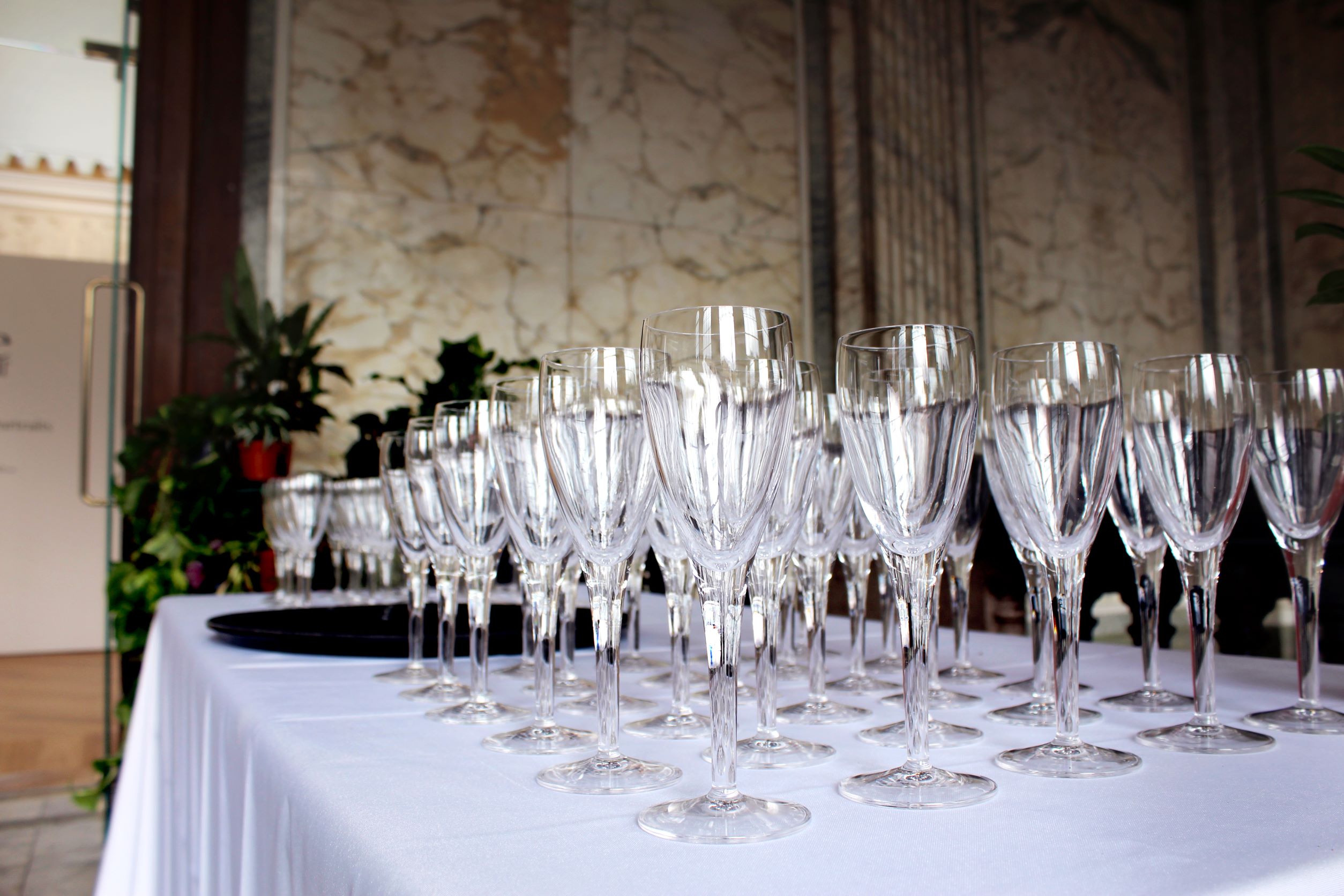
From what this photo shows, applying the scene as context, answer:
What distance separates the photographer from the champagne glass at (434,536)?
0.91m

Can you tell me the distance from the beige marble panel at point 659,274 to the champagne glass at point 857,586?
3716 mm

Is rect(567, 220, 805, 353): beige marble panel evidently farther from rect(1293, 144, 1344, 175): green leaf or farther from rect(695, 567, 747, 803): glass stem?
rect(695, 567, 747, 803): glass stem

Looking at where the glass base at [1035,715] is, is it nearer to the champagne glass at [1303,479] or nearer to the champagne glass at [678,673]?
the champagne glass at [1303,479]

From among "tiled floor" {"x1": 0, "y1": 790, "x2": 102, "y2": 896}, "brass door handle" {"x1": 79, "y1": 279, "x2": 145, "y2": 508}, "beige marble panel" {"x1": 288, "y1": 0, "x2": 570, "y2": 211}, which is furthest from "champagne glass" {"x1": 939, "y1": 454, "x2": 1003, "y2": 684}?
"beige marble panel" {"x1": 288, "y1": 0, "x2": 570, "y2": 211}

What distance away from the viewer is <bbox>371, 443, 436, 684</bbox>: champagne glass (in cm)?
103

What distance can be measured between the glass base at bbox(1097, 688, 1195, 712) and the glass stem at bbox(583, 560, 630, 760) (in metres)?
0.44

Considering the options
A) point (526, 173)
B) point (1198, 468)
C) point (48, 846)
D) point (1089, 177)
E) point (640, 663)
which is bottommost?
point (48, 846)

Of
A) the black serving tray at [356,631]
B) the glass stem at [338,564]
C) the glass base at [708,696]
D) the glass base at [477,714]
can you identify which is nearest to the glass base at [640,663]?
the black serving tray at [356,631]

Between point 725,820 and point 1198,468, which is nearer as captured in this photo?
point 725,820

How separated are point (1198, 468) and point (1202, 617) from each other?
0.11m

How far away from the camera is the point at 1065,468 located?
0.62m

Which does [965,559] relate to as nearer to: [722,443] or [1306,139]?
[722,443]

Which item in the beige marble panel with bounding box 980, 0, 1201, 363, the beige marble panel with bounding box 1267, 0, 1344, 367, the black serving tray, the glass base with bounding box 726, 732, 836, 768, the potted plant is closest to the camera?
the glass base with bounding box 726, 732, 836, 768

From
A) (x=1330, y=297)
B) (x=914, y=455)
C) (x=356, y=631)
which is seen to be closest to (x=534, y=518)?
(x=914, y=455)
